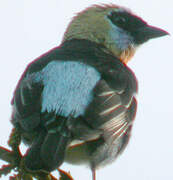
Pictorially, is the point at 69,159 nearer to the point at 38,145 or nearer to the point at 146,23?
the point at 38,145

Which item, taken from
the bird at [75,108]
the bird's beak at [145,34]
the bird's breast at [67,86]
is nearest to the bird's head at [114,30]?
the bird's beak at [145,34]

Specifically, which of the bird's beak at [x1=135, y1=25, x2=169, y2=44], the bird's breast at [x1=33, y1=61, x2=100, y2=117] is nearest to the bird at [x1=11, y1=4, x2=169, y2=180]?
the bird's breast at [x1=33, y1=61, x2=100, y2=117]

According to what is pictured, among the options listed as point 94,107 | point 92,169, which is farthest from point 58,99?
point 92,169

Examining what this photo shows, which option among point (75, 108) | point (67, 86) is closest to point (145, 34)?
point (67, 86)

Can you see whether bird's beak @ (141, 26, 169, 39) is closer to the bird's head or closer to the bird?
the bird's head

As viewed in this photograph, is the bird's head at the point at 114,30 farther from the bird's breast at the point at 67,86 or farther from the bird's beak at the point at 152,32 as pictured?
the bird's breast at the point at 67,86

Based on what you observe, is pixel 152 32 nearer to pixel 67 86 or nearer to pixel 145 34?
pixel 145 34
